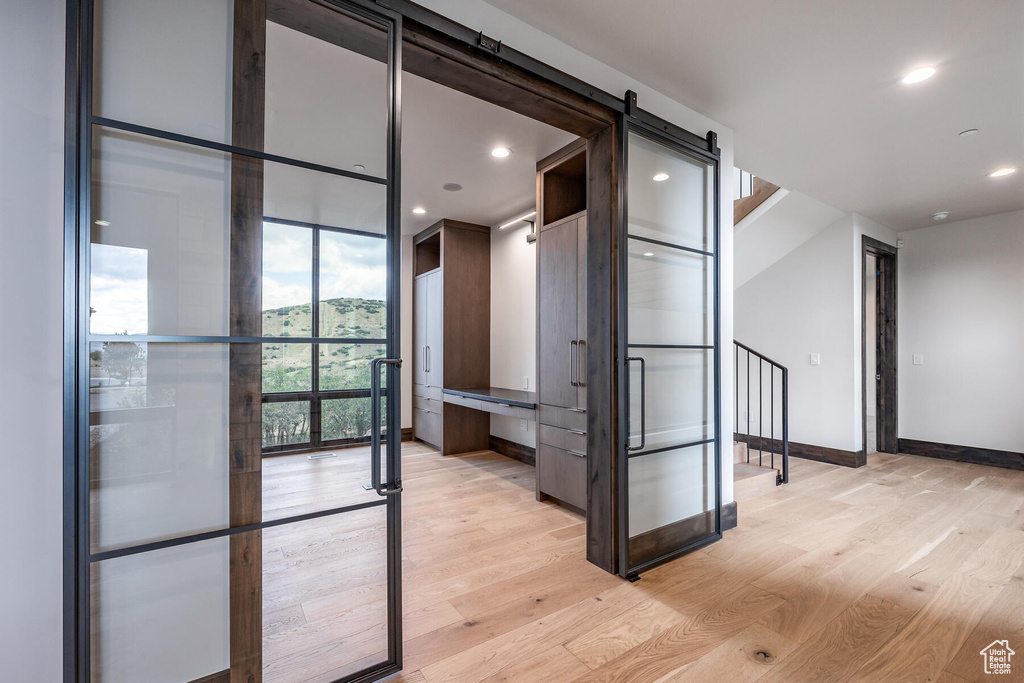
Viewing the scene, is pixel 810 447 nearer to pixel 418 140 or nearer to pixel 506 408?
pixel 506 408

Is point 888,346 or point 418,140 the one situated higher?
point 418,140

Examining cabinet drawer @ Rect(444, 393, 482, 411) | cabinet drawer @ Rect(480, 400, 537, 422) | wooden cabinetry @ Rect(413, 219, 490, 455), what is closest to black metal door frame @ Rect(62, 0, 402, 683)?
cabinet drawer @ Rect(480, 400, 537, 422)

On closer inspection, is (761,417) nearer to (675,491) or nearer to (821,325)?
(821,325)

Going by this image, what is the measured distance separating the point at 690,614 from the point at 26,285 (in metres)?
2.65

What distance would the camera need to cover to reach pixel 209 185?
1372 millimetres

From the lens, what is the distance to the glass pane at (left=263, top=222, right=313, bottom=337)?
1463mm

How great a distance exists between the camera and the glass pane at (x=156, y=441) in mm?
1218

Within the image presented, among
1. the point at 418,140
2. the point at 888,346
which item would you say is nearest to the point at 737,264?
the point at 888,346

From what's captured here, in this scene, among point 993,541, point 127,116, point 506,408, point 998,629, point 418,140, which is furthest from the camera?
point 506,408

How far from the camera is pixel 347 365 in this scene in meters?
1.61

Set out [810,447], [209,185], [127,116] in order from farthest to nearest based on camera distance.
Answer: [810,447], [209,185], [127,116]

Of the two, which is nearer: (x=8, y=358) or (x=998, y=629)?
(x=8, y=358)

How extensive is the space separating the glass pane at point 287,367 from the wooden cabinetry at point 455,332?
3527mm

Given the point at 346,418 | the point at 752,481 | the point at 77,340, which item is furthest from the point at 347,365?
the point at 752,481
